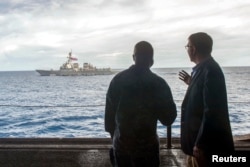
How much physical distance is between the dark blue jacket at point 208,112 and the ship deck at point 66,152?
6.84 ft

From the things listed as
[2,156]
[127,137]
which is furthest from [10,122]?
[127,137]

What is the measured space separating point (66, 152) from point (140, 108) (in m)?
2.82

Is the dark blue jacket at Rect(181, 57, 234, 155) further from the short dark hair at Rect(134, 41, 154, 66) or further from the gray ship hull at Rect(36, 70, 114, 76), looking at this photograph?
the gray ship hull at Rect(36, 70, 114, 76)

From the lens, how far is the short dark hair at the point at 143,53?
266 cm

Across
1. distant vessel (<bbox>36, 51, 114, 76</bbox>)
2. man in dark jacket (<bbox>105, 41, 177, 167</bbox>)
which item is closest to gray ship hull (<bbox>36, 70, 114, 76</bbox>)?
distant vessel (<bbox>36, 51, 114, 76</bbox>)

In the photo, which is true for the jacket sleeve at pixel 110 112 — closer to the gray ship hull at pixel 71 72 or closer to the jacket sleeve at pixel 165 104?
the jacket sleeve at pixel 165 104

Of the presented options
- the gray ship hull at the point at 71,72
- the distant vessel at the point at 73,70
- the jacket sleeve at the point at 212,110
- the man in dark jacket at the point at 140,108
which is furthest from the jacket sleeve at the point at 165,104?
the gray ship hull at the point at 71,72

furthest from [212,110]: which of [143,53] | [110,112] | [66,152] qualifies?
[66,152]

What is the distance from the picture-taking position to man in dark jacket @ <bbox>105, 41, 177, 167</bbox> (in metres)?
2.64

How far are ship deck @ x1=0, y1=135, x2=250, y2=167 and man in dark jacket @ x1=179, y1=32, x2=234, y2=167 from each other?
2.04 meters

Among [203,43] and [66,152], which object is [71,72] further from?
[203,43]

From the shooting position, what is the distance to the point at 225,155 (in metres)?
2.69

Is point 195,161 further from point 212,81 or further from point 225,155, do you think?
point 212,81

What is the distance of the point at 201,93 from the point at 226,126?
1.13ft
